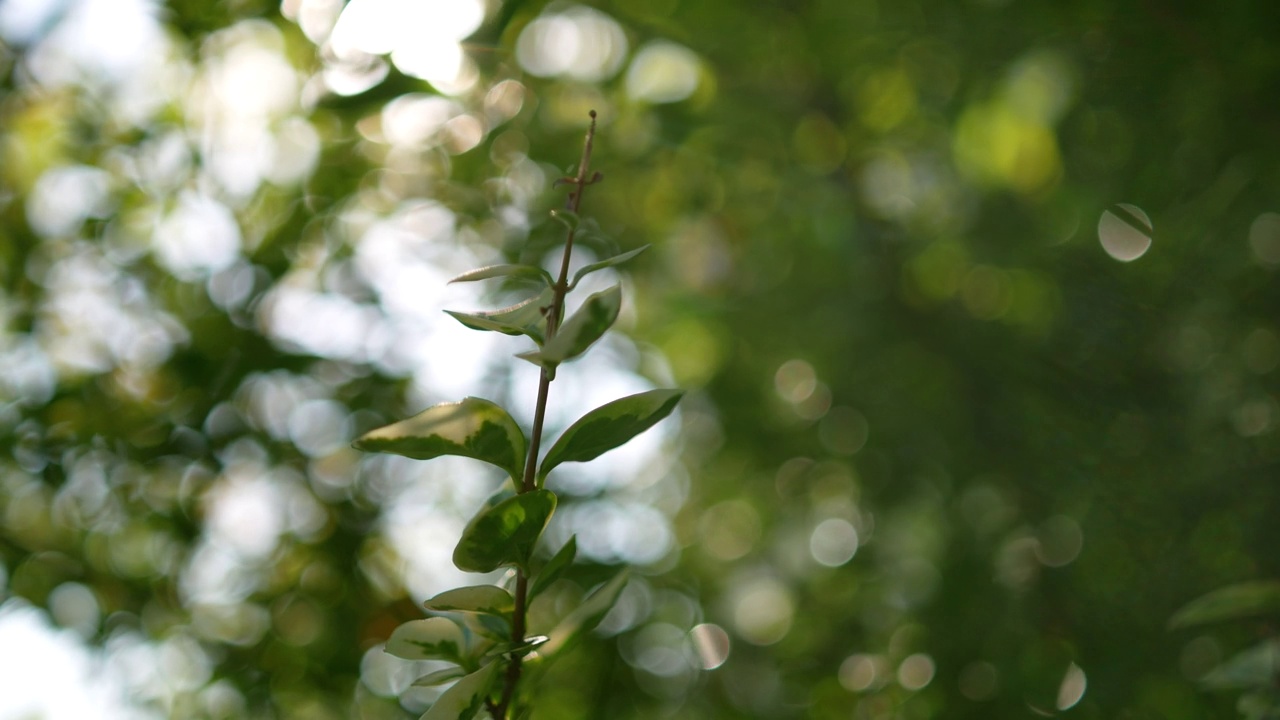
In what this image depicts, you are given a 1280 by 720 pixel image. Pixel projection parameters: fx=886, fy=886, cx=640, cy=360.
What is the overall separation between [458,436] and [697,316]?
2.45ft

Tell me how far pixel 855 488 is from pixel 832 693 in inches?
13.7

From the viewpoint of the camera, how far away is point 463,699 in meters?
0.20

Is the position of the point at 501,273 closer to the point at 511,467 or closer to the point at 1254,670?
the point at 511,467

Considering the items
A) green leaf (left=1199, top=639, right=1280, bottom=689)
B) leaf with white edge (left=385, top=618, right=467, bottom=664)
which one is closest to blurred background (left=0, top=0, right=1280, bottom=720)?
green leaf (left=1199, top=639, right=1280, bottom=689)

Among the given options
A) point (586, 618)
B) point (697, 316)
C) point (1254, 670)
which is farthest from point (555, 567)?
point (697, 316)

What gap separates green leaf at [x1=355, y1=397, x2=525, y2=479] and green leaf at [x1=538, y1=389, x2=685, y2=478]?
0.01 metres

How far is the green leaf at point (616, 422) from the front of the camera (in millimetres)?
210

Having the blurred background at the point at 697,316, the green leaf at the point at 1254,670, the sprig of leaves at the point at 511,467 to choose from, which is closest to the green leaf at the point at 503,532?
the sprig of leaves at the point at 511,467

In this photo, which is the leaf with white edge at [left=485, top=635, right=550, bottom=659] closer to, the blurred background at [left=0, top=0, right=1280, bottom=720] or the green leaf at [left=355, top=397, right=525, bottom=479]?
the green leaf at [left=355, top=397, right=525, bottom=479]

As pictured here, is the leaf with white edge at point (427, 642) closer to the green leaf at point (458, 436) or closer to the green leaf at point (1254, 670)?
the green leaf at point (458, 436)

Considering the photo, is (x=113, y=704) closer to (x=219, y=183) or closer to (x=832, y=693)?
(x=219, y=183)

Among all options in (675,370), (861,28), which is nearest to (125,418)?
(675,370)

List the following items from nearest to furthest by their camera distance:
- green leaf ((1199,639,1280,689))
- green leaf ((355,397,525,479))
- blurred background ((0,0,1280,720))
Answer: green leaf ((355,397,525,479)) < green leaf ((1199,639,1280,689)) < blurred background ((0,0,1280,720))

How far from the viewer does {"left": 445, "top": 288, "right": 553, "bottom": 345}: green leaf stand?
0.20 metres
